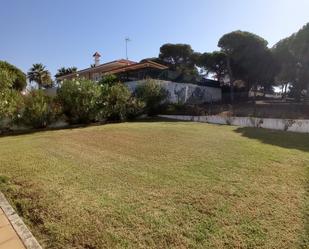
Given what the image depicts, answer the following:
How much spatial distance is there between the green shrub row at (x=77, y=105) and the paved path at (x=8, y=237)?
732 centimetres

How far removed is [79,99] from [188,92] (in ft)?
41.9

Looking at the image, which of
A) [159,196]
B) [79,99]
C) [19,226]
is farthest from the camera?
[79,99]

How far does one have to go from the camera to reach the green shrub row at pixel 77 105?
39.9 ft

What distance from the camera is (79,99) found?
1352cm

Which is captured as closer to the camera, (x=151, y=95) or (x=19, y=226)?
(x=19, y=226)

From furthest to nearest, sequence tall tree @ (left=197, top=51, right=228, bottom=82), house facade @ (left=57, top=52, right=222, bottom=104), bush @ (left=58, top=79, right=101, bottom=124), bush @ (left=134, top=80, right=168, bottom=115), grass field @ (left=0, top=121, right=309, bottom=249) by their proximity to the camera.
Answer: tall tree @ (left=197, top=51, right=228, bottom=82) < house facade @ (left=57, top=52, right=222, bottom=104) < bush @ (left=134, top=80, right=168, bottom=115) < bush @ (left=58, top=79, right=101, bottom=124) < grass field @ (left=0, top=121, right=309, bottom=249)

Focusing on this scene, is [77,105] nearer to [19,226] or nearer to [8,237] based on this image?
[19,226]

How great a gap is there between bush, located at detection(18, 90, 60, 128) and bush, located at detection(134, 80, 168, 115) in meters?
6.26

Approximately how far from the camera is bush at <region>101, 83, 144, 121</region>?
15172 millimetres

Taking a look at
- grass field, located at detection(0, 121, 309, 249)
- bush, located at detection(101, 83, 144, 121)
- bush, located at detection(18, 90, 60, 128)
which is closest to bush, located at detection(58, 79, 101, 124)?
bush, located at detection(18, 90, 60, 128)

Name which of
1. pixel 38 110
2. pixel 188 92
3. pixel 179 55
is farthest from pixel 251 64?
pixel 38 110

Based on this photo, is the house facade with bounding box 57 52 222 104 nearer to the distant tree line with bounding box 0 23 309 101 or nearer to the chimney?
the distant tree line with bounding box 0 23 309 101

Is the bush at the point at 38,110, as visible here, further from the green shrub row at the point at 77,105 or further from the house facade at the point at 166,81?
the house facade at the point at 166,81

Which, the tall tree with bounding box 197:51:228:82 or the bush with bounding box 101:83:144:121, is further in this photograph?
the tall tree with bounding box 197:51:228:82
